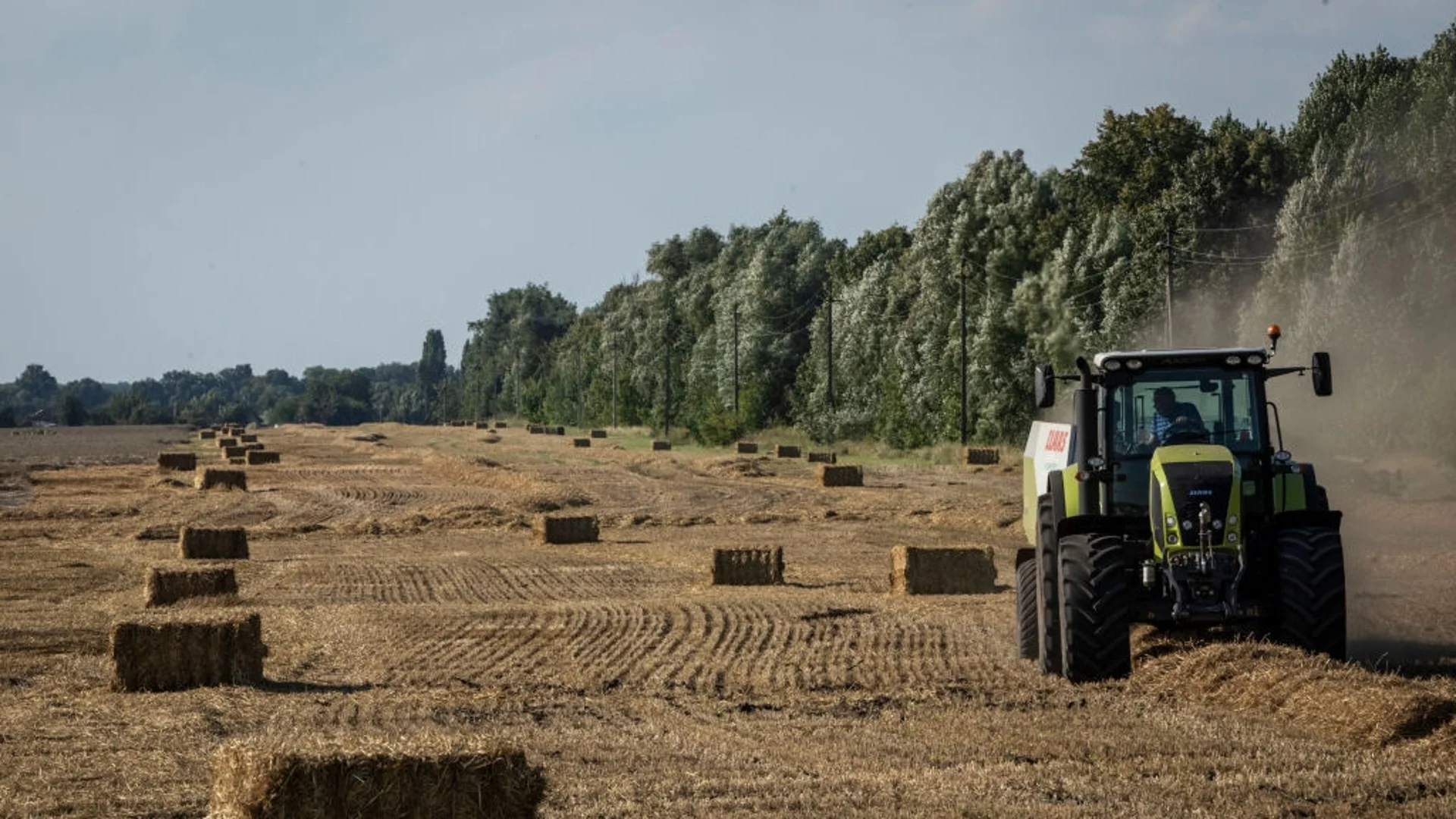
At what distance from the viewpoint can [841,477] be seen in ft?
164

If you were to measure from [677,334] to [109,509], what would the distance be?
76370 millimetres

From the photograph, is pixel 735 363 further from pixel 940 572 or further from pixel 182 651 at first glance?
pixel 182 651

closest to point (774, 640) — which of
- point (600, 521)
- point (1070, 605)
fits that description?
point (1070, 605)

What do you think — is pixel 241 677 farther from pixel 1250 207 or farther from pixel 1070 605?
pixel 1250 207

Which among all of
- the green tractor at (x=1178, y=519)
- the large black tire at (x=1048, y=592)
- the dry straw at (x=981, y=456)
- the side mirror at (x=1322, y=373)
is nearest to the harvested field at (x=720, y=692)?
the large black tire at (x=1048, y=592)

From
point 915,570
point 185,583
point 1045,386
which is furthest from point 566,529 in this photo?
point 1045,386

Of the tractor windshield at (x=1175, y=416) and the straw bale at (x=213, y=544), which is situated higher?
the tractor windshield at (x=1175, y=416)

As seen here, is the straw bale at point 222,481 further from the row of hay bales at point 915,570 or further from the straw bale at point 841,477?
the row of hay bales at point 915,570

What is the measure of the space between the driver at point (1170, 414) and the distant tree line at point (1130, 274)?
1146 inches

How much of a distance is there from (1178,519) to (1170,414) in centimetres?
127

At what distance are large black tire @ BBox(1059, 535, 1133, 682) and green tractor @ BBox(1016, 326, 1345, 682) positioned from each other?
0.01 meters

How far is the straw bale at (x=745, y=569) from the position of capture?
25938mm

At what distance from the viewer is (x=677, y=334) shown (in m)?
119

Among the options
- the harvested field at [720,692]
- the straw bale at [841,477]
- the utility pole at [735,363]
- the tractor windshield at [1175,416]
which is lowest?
the harvested field at [720,692]
